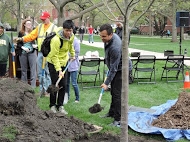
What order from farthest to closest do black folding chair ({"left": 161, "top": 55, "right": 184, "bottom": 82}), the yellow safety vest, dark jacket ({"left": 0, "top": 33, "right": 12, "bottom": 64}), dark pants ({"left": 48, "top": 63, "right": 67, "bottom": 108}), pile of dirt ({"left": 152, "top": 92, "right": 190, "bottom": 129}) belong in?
black folding chair ({"left": 161, "top": 55, "right": 184, "bottom": 82}) < dark jacket ({"left": 0, "top": 33, "right": 12, "bottom": 64}) < the yellow safety vest < dark pants ({"left": 48, "top": 63, "right": 67, "bottom": 108}) < pile of dirt ({"left": 152, "top": 92, "right": 190, "bottom": 129})

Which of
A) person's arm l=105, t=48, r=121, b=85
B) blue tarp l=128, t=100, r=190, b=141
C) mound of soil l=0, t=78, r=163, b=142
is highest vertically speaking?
person's arm l=105, t=48, r=121, b=85

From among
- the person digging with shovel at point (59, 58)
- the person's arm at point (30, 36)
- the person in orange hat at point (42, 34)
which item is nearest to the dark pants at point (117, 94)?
the person digging with shovel at point (59, 58)

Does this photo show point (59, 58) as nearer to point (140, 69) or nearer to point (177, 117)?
point (177, 117)

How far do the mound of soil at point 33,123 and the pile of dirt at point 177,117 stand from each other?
24.1 inches

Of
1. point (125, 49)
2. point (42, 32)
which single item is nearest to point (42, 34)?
point (42, 32)

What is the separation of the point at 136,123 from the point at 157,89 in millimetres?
3990

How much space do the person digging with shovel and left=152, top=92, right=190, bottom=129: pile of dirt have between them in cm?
194

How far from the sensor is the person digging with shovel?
723 cm

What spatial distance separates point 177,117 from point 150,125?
0.51m

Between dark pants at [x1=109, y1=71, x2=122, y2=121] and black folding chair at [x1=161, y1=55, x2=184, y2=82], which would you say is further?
black folding chair at [x1=161, y1=55, x2=184, y2=82]

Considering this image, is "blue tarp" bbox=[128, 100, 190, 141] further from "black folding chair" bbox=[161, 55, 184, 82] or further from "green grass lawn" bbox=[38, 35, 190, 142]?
"black folding chair" bbox=[161, 55, 184, 82]

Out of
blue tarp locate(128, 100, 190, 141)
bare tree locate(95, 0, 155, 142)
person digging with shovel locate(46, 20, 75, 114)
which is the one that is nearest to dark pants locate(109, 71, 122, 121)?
blue tarp locate(128, 100, 190, 141)

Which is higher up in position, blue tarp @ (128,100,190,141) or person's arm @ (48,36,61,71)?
person's arm @ (48,36,61,71)

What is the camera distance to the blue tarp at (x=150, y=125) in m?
6.39
